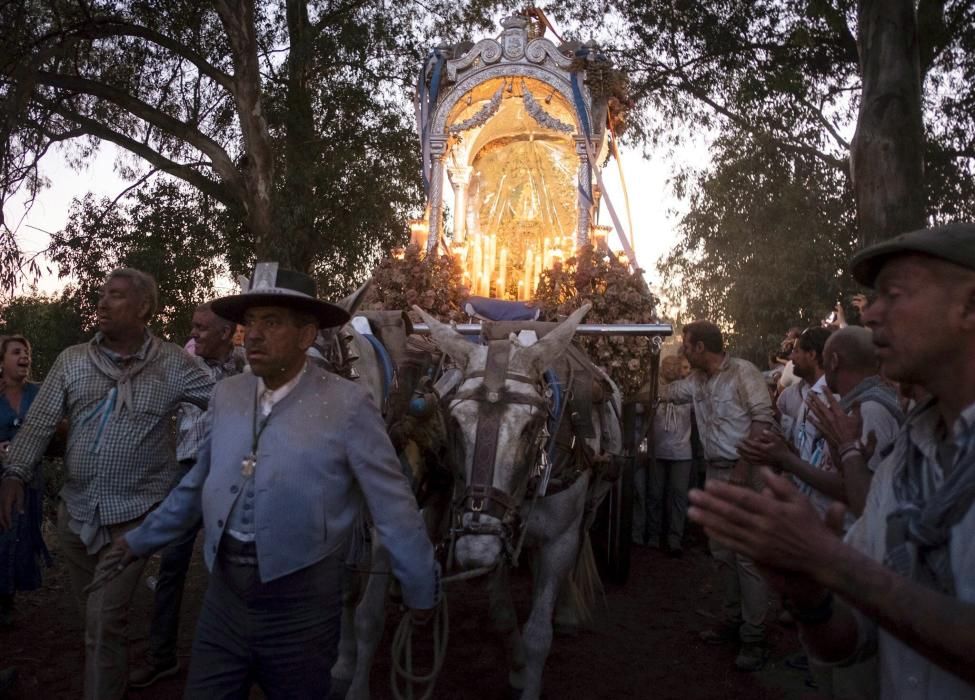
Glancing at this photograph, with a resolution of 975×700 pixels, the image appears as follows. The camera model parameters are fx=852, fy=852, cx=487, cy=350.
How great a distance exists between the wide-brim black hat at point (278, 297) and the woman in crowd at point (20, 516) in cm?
338

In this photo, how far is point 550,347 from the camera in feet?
14.6

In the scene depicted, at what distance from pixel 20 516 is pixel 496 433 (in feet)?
12.4

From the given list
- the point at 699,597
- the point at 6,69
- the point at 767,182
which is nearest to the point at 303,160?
the point at 6,69

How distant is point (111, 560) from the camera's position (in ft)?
10.1

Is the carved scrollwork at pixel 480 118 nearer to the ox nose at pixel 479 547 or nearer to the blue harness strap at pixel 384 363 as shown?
the blue harness strap at pixel 384 363

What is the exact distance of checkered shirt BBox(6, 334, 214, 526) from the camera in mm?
4020

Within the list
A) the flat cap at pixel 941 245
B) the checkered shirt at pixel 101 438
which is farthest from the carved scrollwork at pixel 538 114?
the flat cap at pixel 941 245

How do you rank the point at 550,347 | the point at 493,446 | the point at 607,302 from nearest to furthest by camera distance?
the point at 493,446 → the point at 550,347 → the point at 607,302

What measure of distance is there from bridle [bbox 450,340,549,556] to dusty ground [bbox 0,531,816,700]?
1.58 m

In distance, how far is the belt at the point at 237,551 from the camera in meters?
2.79

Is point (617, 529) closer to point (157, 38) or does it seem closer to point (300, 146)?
point (300, 146)

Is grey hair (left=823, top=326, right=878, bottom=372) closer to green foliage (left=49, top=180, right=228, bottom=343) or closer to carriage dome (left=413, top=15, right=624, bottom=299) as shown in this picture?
carriage dome (left=413, top=15, right=624, bottom=299)

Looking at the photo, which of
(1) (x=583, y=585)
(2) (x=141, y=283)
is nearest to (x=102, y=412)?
(2) (x=141, y=283)

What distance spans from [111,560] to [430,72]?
782cm
